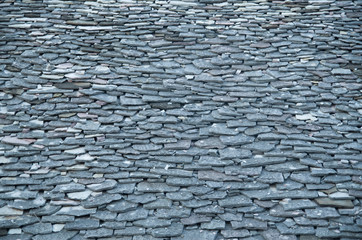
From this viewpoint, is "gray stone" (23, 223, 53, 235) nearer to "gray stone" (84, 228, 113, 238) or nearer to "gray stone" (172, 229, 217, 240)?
"gray stone" (84, 228, 113, 238)

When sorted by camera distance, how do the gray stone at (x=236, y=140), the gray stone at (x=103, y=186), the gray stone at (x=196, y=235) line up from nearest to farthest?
the gray stone at (x=196, y=235) → the gray stone at (x=103, y=186) → the gray stone at (x=236, y=140)

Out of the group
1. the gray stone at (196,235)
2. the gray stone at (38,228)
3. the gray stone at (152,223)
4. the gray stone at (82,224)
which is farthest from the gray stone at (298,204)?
the gray stone at (38,228)

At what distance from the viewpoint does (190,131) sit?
4.95 m

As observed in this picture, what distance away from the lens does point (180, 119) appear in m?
5.06

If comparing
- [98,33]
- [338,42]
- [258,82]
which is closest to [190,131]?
[258,82]

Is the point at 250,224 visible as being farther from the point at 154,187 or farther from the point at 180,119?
the point at 180,119

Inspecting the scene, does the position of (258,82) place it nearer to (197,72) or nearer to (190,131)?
(197,72)

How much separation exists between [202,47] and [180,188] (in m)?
2.34

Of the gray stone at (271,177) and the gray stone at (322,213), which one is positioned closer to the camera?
the gray stone at (322,213)

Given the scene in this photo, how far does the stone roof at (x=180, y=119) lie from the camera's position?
4359mm

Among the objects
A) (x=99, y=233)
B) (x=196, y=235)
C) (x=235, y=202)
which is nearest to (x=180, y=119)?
(x=235, y=202)

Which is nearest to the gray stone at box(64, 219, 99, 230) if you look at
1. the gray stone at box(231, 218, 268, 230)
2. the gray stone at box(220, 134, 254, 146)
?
the gray stone at box(231, 218, 268, 230)

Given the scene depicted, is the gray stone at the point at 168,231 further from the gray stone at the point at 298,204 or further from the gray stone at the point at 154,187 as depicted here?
the gray stone at the point at 298,204

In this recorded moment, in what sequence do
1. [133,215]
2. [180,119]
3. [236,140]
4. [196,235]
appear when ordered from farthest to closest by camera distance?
[180,119] → [236,140] → [133,215] → [196,235]
